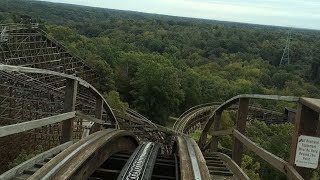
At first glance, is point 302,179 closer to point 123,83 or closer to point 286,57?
point 123,83

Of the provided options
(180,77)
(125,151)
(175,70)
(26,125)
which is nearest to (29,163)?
(26,125)

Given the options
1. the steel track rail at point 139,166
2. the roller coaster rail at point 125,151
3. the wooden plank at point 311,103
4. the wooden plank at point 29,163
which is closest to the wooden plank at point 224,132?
the roller coaster rail at point 125,151

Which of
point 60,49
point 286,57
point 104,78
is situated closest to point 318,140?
point 60,49

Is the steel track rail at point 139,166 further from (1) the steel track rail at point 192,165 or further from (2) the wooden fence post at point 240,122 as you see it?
(2) the wooden fence post at point 240,122

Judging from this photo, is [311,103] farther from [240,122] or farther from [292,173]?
[240,122]

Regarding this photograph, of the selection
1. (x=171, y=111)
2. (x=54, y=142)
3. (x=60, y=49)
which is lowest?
(x=171, y=111)

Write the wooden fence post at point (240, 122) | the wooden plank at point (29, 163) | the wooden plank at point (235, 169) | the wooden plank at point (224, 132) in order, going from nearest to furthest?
1. the wooden plank at point (29, 163)
2. the wooden plank at point (235, 169)
3. the wooden fence post at point (240, 122)
4. the wooden plank at point (224, 132)

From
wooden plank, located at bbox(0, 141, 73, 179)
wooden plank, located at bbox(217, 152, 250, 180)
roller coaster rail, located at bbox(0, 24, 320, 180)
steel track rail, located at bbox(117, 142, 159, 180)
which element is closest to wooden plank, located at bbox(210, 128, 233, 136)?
roller coaster rail, located at bbox(0, 24, 320, 180)

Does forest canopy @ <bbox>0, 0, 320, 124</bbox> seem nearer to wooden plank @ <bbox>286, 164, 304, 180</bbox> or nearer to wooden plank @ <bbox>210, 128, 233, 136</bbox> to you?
wooden plank @ <bbox>210, 128, 233, 136</bbox>
